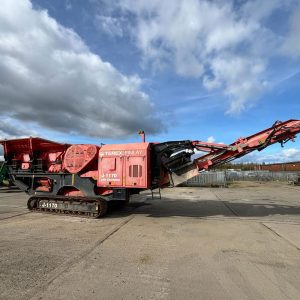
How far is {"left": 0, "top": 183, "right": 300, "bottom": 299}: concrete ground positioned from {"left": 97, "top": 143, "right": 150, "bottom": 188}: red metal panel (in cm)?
137

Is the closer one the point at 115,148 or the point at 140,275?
the point at 140,275

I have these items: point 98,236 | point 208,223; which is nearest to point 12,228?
point 98,236

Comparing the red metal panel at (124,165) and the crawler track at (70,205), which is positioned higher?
the red metal panel at (124,165)

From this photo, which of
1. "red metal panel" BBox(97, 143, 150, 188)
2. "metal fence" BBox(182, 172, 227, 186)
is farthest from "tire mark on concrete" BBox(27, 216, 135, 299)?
"metal fence" BBox(182, 172, 227, 186)

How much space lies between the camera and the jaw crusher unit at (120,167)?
1100cm

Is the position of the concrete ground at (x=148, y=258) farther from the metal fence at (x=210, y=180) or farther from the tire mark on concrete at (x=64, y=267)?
the metal fence at (x=210, y=180)

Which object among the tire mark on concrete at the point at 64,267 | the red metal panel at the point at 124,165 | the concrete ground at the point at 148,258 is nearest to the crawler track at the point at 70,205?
the concrete ground at the point at 148,258

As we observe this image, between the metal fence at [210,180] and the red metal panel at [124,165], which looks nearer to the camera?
the red metal panel at [124,165]

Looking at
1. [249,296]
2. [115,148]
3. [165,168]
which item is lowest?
[249,296]

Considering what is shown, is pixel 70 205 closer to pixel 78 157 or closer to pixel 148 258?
pixel 78 157

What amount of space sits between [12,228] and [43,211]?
330 cm

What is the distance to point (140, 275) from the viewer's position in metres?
5.37

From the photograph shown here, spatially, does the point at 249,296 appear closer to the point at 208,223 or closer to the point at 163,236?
the point at 163,236

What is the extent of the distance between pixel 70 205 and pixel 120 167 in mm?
2515
